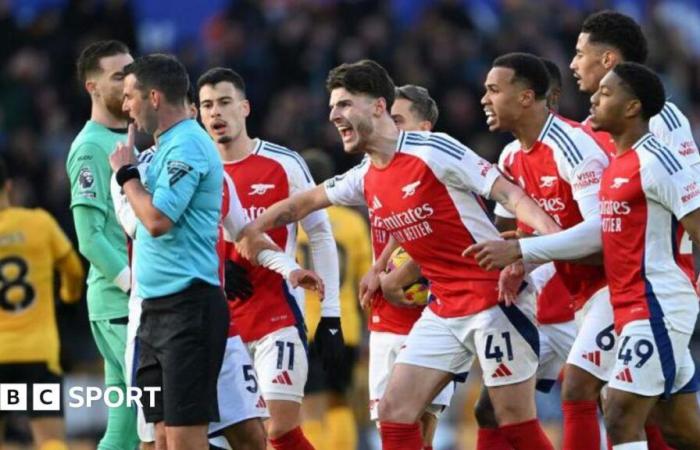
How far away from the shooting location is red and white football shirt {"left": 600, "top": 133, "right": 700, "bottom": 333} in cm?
863

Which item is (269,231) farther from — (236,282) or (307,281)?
(307,281)

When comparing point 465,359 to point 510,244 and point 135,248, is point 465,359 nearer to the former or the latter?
point 510,244

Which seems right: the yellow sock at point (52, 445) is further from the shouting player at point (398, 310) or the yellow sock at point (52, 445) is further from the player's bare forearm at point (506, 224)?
the player's bare forearm at point (506, 224)

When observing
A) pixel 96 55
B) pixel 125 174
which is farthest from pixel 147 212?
pixel 96 55

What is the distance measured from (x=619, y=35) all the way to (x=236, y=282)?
2.63 meters

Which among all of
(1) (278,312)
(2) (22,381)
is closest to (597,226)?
(1) (278,312)

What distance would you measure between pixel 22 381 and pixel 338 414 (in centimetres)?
273

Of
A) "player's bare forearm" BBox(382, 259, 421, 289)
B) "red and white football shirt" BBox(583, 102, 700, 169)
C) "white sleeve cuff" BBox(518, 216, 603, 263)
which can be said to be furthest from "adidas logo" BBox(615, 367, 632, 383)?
"player's bare forearm" BBox(382, 259, 421, 289)

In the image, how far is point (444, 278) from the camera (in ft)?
30.7

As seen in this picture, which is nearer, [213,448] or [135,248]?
[135,248]

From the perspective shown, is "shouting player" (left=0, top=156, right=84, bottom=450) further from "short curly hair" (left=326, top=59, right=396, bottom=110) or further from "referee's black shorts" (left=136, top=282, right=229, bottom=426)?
"referee's black shorts" (left=136, top=282, right=229, bottom=426)

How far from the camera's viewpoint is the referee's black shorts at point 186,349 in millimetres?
8352

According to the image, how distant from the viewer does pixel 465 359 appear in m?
9.30

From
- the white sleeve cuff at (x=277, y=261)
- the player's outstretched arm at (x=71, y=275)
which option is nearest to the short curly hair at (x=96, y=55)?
the player's outstretched arm at (x=71, y=275)
